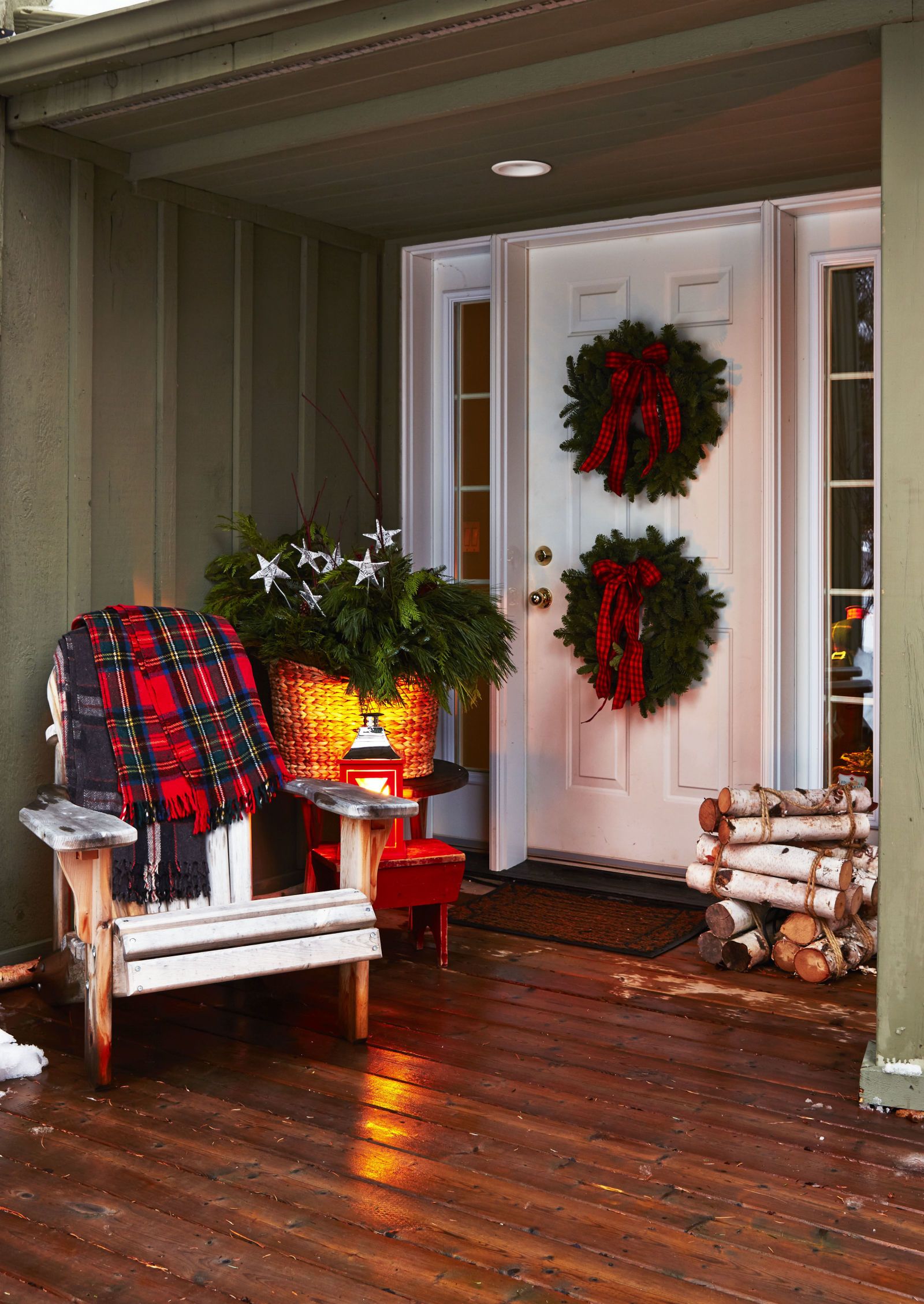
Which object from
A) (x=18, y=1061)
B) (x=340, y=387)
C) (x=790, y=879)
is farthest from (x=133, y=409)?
(x=790, y=879)

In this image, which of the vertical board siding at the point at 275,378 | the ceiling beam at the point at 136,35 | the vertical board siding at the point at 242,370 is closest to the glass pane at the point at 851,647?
the vertical board siding at the point at 275,378

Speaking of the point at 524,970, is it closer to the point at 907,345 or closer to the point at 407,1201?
the point at 407,1201

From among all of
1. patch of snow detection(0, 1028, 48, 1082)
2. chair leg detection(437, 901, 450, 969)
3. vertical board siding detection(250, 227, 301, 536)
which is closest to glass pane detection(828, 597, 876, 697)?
chair leg detection(437, 901, 450, 969)

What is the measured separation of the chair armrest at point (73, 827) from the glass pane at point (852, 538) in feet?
8.08

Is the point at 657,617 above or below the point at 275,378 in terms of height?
below

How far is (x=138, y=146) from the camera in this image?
3551 mm

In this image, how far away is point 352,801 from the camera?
9.59 ft

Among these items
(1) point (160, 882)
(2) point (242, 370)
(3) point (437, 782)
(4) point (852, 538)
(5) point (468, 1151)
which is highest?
(2) point (242, 370)

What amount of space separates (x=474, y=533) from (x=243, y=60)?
2.11 m

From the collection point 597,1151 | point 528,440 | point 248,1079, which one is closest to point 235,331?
point 528,440

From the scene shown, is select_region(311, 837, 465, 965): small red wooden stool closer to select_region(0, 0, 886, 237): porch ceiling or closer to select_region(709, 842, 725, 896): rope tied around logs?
select_region(709, 842, 725, 896): rope tied around logs

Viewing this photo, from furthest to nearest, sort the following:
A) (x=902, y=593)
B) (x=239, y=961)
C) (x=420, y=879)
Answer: (x=420, y=879) < (x=239, y=961) < (x=902, y=593)

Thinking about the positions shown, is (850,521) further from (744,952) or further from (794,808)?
Answer: (744,952)

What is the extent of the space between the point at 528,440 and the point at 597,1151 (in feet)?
9.04
